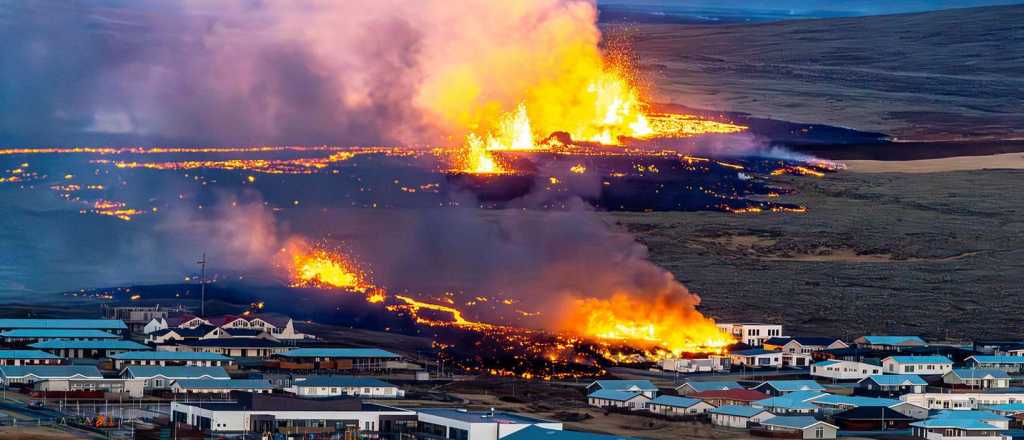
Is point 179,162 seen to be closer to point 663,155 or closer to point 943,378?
point 663,155

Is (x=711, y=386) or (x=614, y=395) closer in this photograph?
(x=614, y=395)

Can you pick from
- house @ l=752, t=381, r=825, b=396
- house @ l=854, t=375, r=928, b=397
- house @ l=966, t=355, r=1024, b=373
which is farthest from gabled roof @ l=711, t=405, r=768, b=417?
house @ l=966, t=355, r=1024, b=373

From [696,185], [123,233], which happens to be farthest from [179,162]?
[696,185]

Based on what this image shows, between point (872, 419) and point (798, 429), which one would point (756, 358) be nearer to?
point (872, 419)

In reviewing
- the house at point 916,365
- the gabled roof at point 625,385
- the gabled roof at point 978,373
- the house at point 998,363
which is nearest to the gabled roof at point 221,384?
the gabled roof at point 625,385

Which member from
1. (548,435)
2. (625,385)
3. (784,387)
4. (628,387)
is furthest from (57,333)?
(548,435)

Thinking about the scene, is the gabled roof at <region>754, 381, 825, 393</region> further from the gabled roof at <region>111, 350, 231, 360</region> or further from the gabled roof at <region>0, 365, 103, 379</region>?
the gabled roof at <region>0, 365, 103, 379</region>
